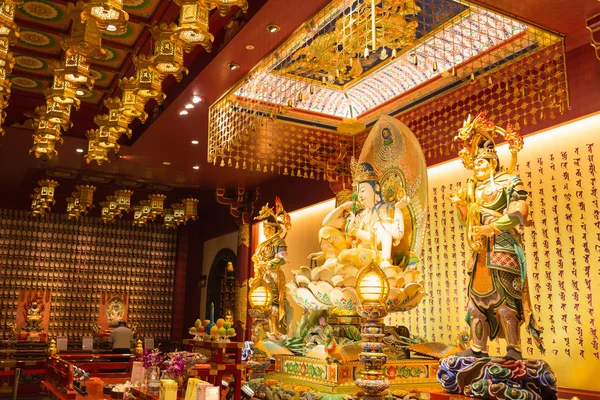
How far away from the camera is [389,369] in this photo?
478 centimetres

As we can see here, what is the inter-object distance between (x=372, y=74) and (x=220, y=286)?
777 centimetres

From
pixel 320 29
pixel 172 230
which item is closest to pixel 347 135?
pixel 320 29

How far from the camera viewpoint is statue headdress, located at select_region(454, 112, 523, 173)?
3830 millimetres

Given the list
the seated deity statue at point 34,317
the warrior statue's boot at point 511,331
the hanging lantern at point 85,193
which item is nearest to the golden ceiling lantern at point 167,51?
the warrior statue's boot at point 511,331

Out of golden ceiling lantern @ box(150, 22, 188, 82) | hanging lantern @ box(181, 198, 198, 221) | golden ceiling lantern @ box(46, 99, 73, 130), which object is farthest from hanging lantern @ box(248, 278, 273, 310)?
hanging lantern @ box(181, 198, 198, 221)

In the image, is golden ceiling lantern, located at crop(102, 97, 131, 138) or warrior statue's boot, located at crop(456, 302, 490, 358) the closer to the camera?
warrior statue's boot, located at crop(456, 302, 490, 358)

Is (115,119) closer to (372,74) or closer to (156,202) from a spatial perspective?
(372,74)

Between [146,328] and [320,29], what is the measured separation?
996 cm

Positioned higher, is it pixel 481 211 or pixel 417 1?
pixel 417 1

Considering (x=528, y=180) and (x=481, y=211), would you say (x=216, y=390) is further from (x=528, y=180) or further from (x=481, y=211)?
(x=528, y=180)

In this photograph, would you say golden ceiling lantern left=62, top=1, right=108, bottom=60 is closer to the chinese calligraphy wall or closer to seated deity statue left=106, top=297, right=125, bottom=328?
the chinese calligraphy wall

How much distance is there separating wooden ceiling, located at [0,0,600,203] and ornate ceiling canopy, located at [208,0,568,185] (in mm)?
184

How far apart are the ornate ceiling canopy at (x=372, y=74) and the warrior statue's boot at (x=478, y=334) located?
5.77ft

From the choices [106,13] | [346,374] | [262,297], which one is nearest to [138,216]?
[262,297]
